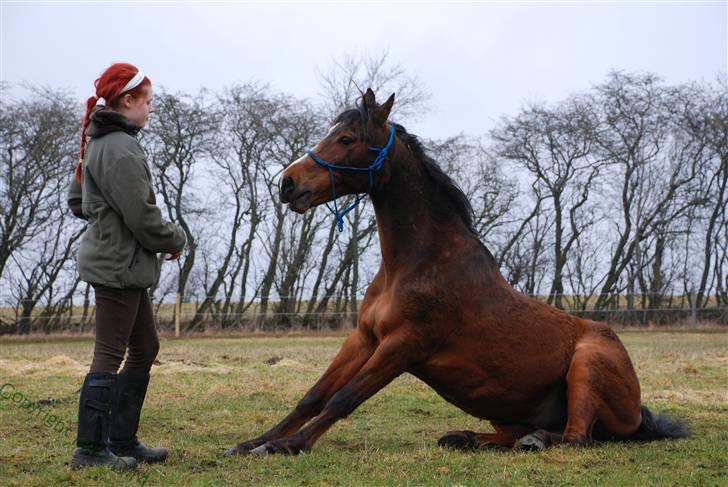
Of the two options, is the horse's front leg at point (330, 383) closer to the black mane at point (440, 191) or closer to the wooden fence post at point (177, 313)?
the black mane at point (440, 191)

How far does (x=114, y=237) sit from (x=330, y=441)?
6.99 ft

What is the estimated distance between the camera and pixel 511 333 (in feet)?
17.4

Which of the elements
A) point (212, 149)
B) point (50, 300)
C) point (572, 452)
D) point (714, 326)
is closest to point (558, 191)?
point (714, 326)

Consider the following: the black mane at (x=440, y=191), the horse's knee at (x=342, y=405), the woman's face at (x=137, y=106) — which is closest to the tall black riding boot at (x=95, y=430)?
the horse's knee at (x=342, y=405)

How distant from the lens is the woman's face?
179 inches

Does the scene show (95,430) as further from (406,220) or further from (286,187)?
(406,220)

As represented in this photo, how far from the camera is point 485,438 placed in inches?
216

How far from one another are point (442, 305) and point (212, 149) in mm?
25409

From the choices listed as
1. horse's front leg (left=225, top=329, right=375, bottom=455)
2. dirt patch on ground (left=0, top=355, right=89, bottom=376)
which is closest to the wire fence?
dirt patch on ground (left=0, top=355, right=89, bottom=376)

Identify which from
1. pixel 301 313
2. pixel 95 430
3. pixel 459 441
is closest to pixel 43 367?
pixel 95 430

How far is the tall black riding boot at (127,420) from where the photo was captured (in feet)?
15.3

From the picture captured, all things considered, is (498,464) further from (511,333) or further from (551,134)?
(551,134)

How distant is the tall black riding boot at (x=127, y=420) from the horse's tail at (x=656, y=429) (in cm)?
317

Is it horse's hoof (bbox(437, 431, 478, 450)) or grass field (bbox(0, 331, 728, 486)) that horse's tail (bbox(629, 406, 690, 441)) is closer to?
grass field (bbox(0, 331, 728, 486))
